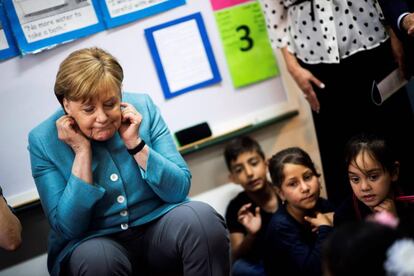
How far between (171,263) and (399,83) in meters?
0.94

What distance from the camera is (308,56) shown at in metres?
1.82

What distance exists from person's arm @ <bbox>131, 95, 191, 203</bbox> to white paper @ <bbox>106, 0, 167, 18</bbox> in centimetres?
48

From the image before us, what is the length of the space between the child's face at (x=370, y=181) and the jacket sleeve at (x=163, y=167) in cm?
53

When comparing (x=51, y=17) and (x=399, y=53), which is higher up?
(x=51, y=17)

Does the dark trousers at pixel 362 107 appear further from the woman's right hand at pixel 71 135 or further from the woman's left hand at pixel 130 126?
the woman's right hand at pixel 71 135

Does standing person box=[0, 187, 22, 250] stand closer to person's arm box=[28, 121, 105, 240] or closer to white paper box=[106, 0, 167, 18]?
person's arm box=[28, 121, 105, 240]

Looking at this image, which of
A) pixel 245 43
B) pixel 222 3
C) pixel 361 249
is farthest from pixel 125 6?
pixel 361 249

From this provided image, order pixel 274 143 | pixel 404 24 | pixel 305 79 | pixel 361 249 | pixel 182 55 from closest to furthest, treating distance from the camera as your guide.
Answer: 1. pixel 361 249
2. pixel 404 24
3. pixel 305 79
4. pixel 182 55
5. pixel 274 143

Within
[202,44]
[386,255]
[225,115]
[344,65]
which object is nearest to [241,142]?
[225,115]

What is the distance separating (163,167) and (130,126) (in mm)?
158

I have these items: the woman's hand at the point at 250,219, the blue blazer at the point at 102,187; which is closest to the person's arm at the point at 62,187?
the blue blazer at the point at 102,187

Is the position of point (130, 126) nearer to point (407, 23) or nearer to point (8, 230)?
point (8, 230)

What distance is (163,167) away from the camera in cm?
156

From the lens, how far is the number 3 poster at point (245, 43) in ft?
7.25
